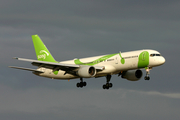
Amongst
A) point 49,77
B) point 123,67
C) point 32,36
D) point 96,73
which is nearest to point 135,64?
point 123,67

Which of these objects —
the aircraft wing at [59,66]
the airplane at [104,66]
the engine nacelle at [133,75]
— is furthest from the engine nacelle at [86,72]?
the engine nacelle at [133,75]

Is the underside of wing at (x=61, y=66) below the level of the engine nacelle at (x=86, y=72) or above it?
above

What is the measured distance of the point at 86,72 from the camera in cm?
5762

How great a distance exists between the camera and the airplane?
5606 cm

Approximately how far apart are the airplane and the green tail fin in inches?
129

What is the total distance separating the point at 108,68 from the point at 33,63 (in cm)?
1230

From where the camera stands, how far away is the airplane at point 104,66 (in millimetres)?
56062

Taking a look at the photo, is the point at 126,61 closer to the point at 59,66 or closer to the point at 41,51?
the point at 59,66

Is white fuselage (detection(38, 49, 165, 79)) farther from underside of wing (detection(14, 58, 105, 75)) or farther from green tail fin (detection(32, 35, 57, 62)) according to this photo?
green tail fin (detection(32, 35, 57, 62))

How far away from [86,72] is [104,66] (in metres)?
3.30

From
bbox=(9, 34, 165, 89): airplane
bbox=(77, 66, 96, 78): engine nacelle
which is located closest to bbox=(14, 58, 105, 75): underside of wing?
bbox=(9, 34, 165, 89): airplane

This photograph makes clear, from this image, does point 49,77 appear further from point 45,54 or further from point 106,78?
point 106,78

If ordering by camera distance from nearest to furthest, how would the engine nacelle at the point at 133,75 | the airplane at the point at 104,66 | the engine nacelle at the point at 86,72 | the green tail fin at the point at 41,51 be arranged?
1. the airplane at the point at 104,66
2. the engine nacelle at the point at 86,72
3. the engine nacelle at the point at 133,75
4. the green tail fin at the point at 41,51

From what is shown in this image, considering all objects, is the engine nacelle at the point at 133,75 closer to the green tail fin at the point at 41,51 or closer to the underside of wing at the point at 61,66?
the underside of wing at the point at 61,66
